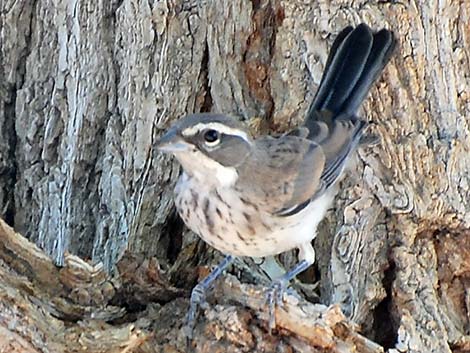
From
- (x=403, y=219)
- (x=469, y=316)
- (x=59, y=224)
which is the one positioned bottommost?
(x=59, y=224)

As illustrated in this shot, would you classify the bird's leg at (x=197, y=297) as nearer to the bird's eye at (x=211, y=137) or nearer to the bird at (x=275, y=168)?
the bird at (x=275, y=168)

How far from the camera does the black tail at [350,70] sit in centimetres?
438

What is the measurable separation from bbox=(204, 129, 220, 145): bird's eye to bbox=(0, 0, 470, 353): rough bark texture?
1.69 feet

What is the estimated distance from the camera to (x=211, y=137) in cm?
393

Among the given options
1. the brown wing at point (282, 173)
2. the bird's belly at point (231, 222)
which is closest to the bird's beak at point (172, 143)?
the bird's belly at point (231, 222)

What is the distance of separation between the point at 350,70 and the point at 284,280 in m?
0.92

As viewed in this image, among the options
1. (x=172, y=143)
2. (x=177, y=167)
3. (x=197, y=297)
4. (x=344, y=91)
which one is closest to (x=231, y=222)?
(x=197, y=297)

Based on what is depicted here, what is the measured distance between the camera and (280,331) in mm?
3865

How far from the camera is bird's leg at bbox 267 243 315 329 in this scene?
3.80 metres

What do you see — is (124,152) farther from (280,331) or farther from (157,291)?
(280,331)

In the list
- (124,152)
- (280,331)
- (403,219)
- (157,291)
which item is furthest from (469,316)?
(124,152)

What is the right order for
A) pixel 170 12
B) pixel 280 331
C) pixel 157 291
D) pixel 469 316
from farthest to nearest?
1. pixel 170 12
2. pixel 469 316
3. pixel 157 291
4. pixel 280 331

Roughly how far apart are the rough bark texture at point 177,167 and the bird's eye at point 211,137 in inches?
20.3

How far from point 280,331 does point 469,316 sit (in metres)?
0.96
